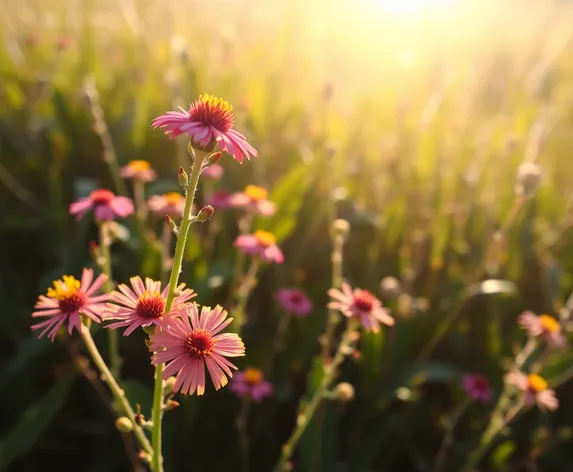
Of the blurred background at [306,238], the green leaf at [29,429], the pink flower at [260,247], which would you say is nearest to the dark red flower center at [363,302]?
the pink flower at [260,247]

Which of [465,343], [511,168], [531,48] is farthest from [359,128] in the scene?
[531,48]

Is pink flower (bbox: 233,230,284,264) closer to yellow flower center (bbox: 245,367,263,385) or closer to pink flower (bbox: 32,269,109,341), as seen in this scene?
yellow flower center (bbox: 245,367,263,385)

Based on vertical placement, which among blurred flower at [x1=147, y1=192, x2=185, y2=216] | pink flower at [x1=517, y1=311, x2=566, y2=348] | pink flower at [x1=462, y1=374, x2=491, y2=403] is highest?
blurred flower at [x1=147, y1=192, x2=185, y2=216]

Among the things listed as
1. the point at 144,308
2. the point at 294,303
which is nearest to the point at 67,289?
the point at 144,308

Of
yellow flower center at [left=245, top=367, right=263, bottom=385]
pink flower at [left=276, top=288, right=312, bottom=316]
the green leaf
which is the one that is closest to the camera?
the green leaf

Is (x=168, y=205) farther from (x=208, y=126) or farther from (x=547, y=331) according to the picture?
(x=547, y=331)

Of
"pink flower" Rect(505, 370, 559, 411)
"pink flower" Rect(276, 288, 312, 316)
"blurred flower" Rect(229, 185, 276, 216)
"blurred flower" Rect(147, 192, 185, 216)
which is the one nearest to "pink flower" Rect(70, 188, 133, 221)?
"blurred flower" Rect(147, 192, 185, 216)

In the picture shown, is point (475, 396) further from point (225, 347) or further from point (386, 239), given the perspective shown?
point (225, 347)
